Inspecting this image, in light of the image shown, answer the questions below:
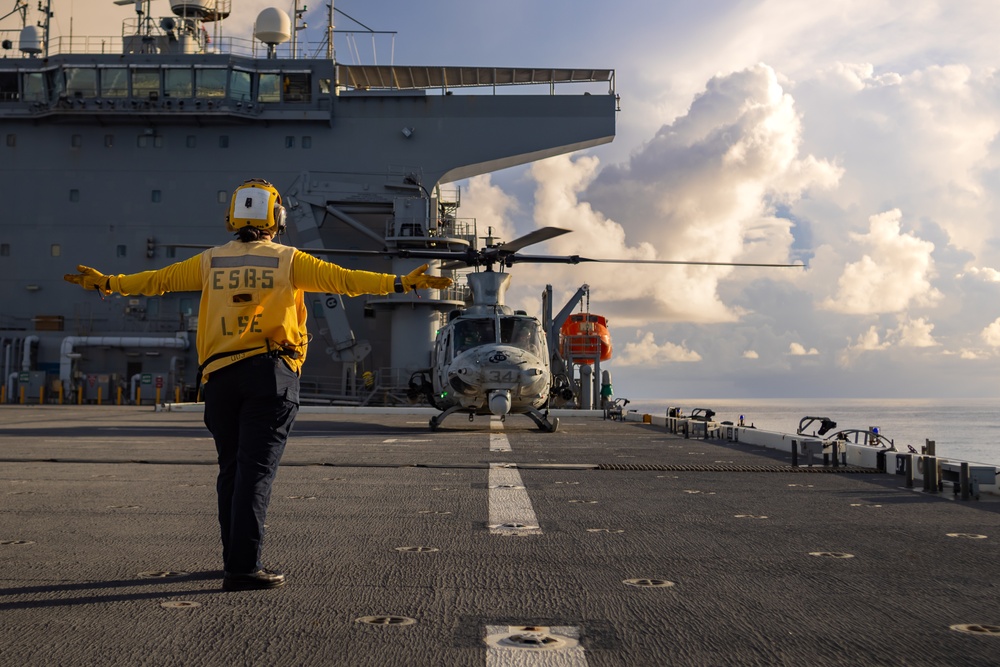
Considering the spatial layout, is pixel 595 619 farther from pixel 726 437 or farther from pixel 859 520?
pixel 726 437

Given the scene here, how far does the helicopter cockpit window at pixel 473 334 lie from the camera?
19.3m

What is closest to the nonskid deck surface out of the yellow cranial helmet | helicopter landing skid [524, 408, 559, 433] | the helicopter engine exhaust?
the yellow cranial helmet

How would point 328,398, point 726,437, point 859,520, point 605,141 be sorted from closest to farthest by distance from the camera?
point 859,520, point 726,437, point 328,398, point 605,141

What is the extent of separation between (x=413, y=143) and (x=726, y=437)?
24.3 meters

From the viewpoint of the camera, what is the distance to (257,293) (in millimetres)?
4766

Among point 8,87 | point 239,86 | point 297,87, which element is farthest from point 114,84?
point 297,87

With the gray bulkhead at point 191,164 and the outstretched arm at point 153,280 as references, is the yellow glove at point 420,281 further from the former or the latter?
the gray bulkhead at point 191,164

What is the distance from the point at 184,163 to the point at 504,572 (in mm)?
38443

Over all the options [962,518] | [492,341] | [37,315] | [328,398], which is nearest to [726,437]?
[492,341]

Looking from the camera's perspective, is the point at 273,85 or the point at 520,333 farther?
the point at 273,85

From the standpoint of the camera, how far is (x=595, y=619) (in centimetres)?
360

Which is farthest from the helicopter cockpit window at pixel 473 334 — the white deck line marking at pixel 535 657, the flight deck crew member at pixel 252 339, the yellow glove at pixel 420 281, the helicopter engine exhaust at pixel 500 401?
the white deck line marking at pixel 535 657

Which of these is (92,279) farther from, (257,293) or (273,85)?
(273,85)

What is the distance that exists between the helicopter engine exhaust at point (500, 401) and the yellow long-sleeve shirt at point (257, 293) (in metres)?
13.0
